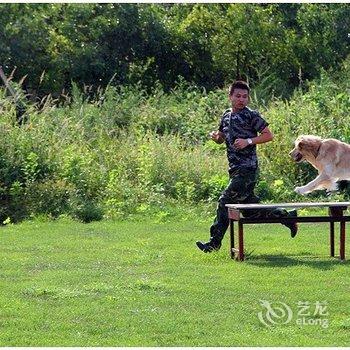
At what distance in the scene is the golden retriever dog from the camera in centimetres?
1204

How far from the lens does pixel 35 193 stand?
17.8 metres

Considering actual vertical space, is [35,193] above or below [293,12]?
below

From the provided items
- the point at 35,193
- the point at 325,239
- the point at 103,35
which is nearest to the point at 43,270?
the point at 325,239

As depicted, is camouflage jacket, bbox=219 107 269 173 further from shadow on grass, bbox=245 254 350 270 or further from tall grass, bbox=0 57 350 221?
tall grass, bbox=0 57 350 221

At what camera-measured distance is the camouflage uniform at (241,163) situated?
12383 millimetres

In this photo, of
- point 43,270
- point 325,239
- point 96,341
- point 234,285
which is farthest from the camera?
point 325,239

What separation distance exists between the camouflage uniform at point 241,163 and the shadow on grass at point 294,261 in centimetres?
51

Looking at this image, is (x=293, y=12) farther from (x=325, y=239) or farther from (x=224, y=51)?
(x=325, y=239)

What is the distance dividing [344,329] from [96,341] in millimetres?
1971

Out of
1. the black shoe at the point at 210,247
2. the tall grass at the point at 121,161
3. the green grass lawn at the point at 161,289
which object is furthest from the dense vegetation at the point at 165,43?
the black shoe at the point at 210,247

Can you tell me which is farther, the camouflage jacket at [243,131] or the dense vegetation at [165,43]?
the dense vegetation at [165,43]

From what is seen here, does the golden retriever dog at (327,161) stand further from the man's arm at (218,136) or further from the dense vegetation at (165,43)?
the dense vegetation at (165,43)

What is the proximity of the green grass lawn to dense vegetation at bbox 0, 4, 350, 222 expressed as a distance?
10.0ft

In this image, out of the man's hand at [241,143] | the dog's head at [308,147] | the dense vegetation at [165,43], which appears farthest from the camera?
the dense vegetation at [165,43]
